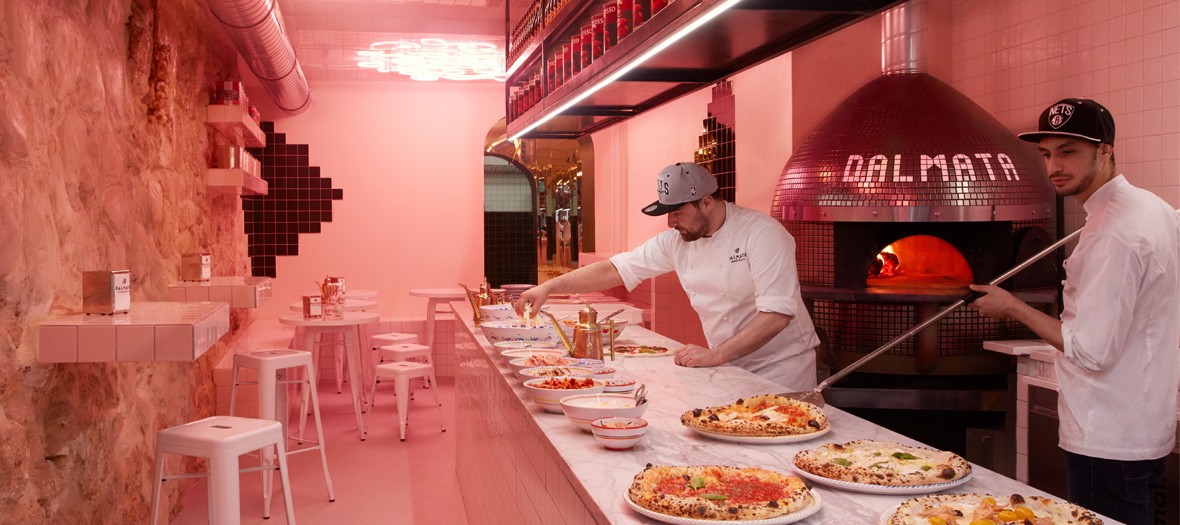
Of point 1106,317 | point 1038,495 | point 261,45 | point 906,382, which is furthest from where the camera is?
point 261,45

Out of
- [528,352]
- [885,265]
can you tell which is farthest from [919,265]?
[528,352]

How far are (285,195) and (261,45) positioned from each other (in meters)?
4.30

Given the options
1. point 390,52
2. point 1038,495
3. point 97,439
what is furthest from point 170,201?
point 1038,495

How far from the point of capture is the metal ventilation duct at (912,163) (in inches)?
157

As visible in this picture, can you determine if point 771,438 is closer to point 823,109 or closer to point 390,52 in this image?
point 823,109

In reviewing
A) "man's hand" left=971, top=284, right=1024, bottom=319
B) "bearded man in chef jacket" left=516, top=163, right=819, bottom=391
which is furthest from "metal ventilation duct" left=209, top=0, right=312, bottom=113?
"man's hand" left=971, top=284, right=1024, bottom=319

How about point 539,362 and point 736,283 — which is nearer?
point 539,362

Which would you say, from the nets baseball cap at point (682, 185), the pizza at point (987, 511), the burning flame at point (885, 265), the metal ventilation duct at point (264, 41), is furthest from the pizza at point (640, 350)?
the metal ventilation duct at point (264, 41)

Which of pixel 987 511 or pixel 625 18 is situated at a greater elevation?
pixel 625 18

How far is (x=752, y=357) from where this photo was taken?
134 inches

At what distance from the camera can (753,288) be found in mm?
3461

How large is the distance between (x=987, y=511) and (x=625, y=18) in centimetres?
258

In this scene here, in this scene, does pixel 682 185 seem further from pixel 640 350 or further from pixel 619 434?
pixel 619 434

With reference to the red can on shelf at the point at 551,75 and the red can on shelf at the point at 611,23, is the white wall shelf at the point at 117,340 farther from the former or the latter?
the red can on shelf at the point at 551,75
